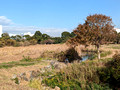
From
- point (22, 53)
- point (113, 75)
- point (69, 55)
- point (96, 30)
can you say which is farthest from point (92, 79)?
point (22, 53)

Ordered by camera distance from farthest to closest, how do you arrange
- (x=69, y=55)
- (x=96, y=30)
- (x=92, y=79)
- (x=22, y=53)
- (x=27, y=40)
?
(x=27, y=40)
(x=22, y=53)
(x=69, y=55)
(x=96, y=30)
(x=92, y=79)

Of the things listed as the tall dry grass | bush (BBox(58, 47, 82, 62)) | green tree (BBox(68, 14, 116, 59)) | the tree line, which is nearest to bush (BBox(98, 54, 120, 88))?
green tree (BBox(68, 14, 116, 59))

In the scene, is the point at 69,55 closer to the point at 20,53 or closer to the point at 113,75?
the point at 20,53

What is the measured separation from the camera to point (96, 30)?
1600 centimetres

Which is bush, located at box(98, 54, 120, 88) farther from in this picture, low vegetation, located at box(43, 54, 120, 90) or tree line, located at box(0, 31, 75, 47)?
tree line, located at box(0, 31, 75, 47)

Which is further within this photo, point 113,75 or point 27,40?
point 27,40

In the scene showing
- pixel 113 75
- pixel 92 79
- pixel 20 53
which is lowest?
pixel 92 79

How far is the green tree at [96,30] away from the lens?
1605 centimetres

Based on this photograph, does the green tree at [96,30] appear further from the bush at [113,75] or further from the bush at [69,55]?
the bush at [113,75]

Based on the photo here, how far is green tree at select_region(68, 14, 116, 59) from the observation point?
1605 centimetres

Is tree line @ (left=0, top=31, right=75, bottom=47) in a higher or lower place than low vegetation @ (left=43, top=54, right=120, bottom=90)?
higher

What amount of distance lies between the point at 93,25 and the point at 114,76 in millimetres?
10014

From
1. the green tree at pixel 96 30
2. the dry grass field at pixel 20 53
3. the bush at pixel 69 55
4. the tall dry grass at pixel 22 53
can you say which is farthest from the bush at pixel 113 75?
the dry grass field at pixel 20 53

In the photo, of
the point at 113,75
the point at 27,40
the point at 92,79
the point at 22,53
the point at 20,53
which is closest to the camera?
the point at 113,75
